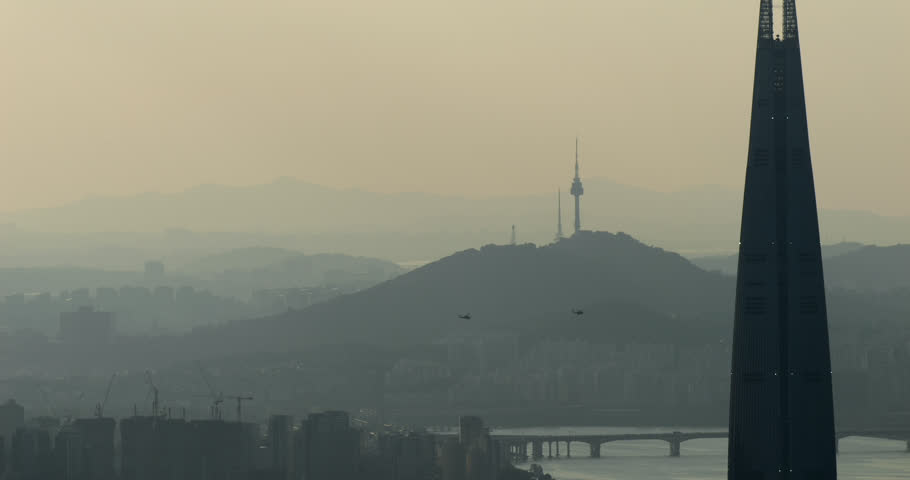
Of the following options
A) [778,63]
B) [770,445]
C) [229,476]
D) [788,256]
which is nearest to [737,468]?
[770,445]

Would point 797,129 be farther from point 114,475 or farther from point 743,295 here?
point 114,475

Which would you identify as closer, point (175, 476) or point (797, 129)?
point (797, 129)

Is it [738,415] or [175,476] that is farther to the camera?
[175,476]

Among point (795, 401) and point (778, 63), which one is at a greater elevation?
point (778, 63)

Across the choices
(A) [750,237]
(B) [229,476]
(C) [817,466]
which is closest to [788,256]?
(A) [750,237]

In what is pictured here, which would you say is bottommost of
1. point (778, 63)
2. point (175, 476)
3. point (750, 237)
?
point (175, 476)

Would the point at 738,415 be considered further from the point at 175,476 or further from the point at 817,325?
the point at 175,476
